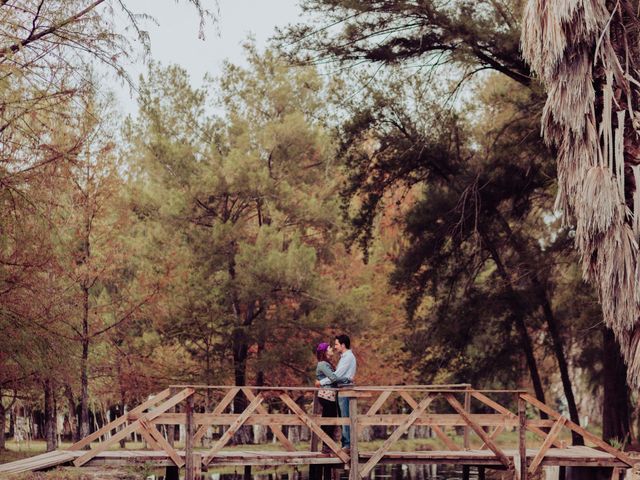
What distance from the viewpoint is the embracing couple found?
47.3 feet

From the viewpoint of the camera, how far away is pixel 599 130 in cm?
1360

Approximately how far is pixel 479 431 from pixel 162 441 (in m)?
4.54

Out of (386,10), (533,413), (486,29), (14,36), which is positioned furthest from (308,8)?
(533,413)

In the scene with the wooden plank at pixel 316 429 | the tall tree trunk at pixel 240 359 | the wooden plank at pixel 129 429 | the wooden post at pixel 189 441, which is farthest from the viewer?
the tall tree trunk at pixel 240 359

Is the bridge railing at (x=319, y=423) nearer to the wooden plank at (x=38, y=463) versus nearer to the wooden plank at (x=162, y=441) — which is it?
the wooden plank at (x=162, y=441)

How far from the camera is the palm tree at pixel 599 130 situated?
12805 mm

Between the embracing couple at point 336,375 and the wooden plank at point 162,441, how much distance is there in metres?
2.19

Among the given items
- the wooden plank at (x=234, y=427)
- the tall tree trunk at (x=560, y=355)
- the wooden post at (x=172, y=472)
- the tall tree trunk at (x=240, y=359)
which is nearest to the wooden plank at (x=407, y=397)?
the wooden plank at (x=234, y=427)

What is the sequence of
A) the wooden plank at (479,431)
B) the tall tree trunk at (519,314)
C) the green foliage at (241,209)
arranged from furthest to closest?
the green foliage at (241,209) < the tall tree trunk at (519,314) < the wooden plank at (479,431)

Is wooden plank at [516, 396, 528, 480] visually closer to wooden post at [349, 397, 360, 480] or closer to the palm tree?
the palm tree

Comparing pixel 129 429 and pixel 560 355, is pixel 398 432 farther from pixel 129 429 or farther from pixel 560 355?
pixel 560 355

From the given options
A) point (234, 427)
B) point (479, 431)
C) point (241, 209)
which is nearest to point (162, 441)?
point (234, 427)

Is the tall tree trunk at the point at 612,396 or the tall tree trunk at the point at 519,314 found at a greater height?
the tall tree trunk at the point at 519,314

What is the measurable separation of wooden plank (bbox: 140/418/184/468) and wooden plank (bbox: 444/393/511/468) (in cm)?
402
